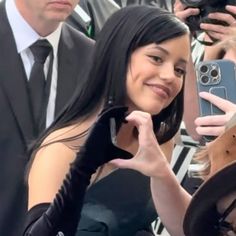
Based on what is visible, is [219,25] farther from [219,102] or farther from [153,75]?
[219,102]

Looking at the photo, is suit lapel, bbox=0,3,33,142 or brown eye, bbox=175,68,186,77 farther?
suit lapel, bbox=0,3,33,142

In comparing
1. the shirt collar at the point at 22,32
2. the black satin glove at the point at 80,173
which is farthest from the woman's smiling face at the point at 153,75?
the shirt collar at the point at 22,32

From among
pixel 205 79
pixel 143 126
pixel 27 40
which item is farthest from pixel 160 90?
pixel 27 40

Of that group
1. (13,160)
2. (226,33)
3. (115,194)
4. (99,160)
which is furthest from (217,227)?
(226,33)

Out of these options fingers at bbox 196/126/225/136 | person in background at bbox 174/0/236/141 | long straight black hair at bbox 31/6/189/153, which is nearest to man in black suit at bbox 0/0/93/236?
long straight black hair at bbox 31/6/189/153

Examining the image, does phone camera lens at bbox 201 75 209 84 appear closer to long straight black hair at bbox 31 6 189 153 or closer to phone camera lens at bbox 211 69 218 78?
phone camera lens at bbox 211 69 218 78

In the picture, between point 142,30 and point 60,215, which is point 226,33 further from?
point 60,215

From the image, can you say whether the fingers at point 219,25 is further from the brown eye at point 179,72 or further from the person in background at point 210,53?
the brown eye at point 179,72

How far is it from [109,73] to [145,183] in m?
0.25

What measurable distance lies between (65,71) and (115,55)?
0.94 ft

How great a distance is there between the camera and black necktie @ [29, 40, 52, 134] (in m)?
1.85

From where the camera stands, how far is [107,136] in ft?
4.42

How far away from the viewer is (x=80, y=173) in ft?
4.44

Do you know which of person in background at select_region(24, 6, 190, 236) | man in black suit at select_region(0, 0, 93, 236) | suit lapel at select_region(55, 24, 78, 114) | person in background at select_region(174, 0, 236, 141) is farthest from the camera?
suit lapel at select_region(55, 24, 78, 114)
